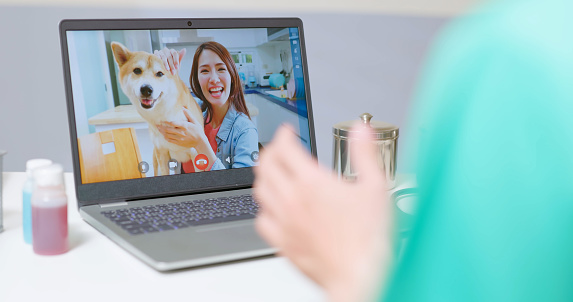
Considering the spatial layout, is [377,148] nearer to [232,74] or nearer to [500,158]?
[232,74]

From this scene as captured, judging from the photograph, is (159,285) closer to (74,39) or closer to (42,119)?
(74,39)

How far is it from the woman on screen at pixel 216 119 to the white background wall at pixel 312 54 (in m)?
1.82

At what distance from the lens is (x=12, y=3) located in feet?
8.85

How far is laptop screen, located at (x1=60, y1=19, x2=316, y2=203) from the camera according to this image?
41.9 inches

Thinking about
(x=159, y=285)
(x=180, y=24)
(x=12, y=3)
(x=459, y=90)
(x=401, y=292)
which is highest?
(x=12, y=3)

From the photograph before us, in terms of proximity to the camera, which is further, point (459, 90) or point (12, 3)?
point (12, 3)

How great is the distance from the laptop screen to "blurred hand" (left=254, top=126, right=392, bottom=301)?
647 mm

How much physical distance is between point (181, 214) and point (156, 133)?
0.21 metres

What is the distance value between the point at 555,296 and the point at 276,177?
229 mm

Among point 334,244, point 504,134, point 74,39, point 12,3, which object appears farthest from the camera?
point 12,3

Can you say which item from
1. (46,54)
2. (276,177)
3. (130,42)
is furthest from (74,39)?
(46,54)

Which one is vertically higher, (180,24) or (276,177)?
(180,24)

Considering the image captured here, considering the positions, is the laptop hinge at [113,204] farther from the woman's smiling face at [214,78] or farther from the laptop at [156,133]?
the woman's smiling face at [214,78]

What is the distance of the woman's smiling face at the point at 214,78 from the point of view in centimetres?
115
